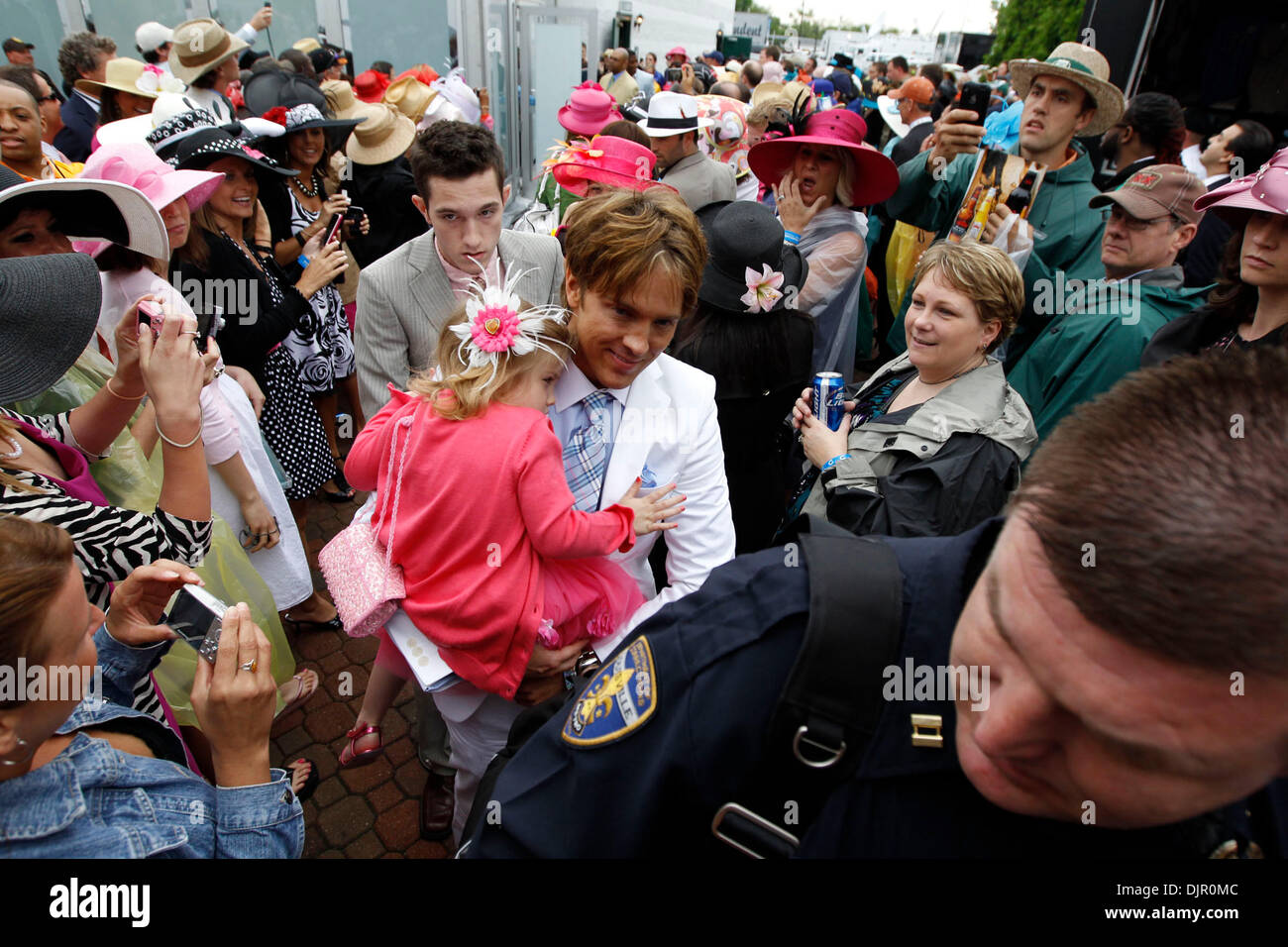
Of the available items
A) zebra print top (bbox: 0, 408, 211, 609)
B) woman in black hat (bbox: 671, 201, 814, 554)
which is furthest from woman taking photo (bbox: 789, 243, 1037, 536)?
zebra print top (bbox: 0, 408, 211, 609)

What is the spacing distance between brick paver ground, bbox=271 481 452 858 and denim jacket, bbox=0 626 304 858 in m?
1.34

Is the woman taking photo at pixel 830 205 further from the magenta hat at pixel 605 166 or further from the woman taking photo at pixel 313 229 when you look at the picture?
the woman taking photo at pixel 313 229

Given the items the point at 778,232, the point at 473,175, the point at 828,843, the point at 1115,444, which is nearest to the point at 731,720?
the point at 828,843

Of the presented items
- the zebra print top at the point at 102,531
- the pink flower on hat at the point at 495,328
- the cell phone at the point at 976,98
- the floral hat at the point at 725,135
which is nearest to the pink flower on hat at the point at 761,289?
the pink flower on hat at the point at 495,328

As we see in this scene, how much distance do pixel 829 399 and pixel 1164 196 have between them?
1.90 m

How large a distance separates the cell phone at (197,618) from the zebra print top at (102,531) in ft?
0.65

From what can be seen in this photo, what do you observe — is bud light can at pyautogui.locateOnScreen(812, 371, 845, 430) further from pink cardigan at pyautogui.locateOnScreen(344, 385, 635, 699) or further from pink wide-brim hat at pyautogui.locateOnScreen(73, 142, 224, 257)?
pink wide-brim hat at pyautogui.locateOnScreen(73, 142, 224, 257)

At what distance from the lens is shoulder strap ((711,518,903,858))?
0.89 metres

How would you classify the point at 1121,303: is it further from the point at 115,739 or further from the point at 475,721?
the point at 115,739

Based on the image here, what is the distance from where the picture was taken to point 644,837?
1.00m

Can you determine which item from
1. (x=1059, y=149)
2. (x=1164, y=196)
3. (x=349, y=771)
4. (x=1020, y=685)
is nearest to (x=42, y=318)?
(x=349, y=771)

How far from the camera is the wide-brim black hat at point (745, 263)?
287 centimetres

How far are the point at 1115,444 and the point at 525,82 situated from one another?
995 centimetres
